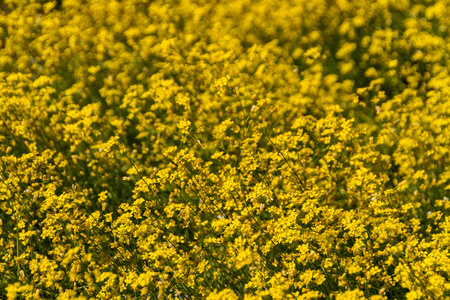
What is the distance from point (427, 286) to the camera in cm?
313

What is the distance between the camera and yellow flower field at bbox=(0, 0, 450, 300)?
357cm

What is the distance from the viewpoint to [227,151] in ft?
15.8

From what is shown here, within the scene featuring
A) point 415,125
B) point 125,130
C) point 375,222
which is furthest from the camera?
point 125,130

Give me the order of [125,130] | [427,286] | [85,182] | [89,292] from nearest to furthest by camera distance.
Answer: [427,286] < [89,292] < [85,182] < [125,130]

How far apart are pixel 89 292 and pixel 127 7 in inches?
217

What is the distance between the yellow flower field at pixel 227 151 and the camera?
3.57m

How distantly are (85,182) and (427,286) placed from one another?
3.42 m

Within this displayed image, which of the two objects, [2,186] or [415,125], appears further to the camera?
[415,125]

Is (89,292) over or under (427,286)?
under

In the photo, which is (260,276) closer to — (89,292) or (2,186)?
(89,292)

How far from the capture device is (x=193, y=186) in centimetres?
425

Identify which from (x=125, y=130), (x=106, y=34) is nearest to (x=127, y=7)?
(x=106, y=34)

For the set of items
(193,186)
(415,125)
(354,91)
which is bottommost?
(354,91)

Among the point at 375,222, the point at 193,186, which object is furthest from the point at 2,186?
the point at 375,222
